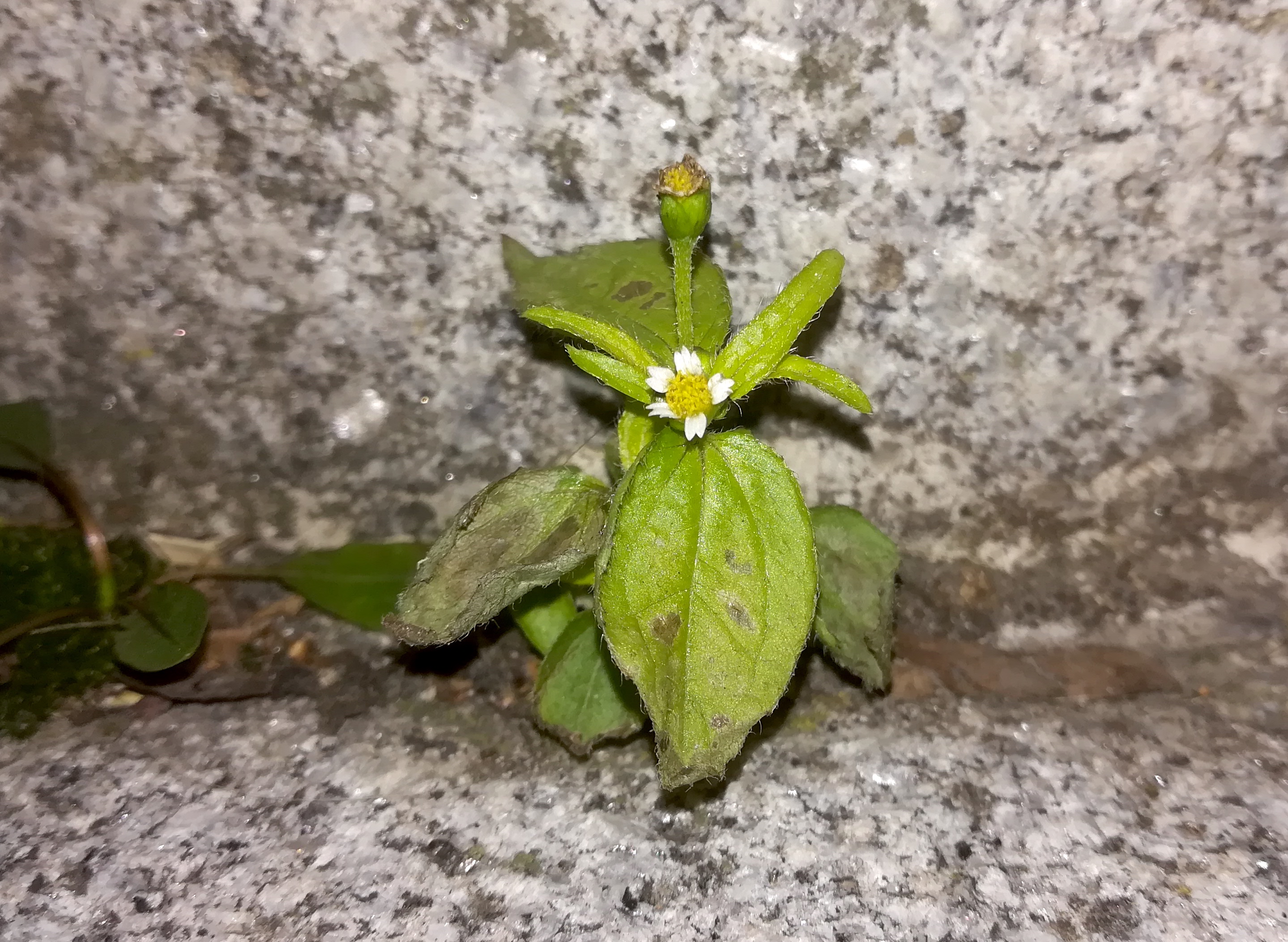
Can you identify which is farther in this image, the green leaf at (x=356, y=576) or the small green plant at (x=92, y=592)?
the green leaf at (x=356, y=576)

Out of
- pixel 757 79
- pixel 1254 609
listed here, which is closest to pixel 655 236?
pixel 757 79

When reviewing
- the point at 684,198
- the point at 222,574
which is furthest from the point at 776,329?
the point at 222,574

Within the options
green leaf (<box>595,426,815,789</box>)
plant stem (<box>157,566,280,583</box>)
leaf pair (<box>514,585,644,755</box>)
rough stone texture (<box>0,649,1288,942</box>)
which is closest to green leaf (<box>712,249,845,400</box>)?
green leaf (<box>595,426,815,789</box>)

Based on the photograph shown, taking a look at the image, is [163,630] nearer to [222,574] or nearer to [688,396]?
[222,574]

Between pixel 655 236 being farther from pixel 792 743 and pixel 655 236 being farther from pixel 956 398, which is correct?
pixel 792 743

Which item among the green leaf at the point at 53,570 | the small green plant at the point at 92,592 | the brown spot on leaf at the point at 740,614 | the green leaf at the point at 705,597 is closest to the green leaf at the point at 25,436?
the small green plant at the point at 92,592

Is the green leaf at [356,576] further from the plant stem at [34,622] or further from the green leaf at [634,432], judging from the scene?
the green leaf at [634,432]
